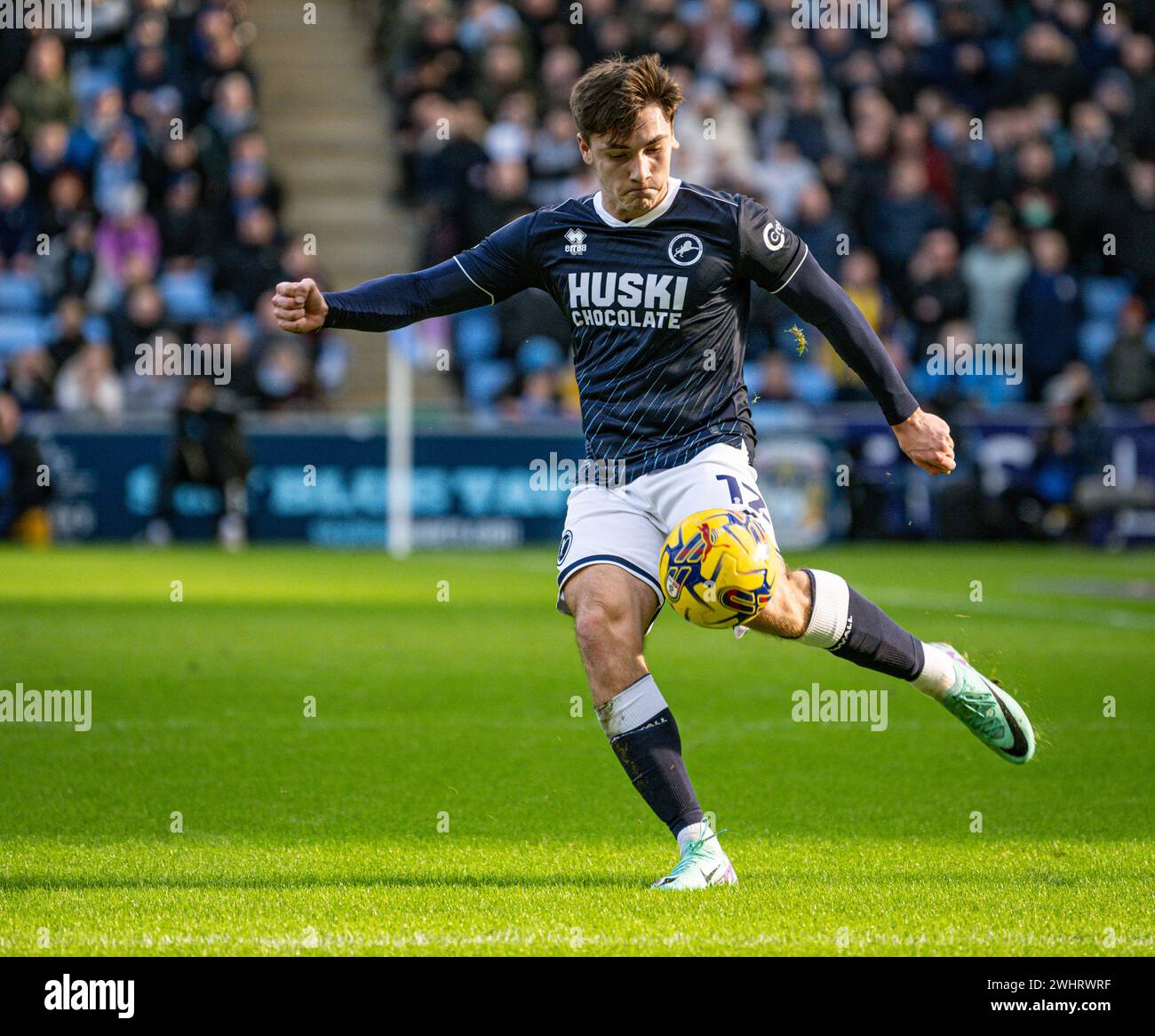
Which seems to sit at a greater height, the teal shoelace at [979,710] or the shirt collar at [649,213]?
the shirt collar at [649,213]

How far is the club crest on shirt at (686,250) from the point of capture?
18.2ft

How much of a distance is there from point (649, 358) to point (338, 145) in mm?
20830

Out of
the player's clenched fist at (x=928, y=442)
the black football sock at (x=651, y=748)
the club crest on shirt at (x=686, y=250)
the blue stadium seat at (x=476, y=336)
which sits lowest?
the black football sock at (x=651, y=748)

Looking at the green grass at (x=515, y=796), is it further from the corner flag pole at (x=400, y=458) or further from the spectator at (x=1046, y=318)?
the spectator at (x=1046, y=318)

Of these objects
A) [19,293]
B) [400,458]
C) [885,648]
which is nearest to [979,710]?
[885,648]

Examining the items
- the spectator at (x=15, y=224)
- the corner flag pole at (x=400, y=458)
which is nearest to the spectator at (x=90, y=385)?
the spectator at (x=15, y=224)

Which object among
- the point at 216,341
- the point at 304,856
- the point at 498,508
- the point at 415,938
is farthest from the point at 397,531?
the point at 415,938

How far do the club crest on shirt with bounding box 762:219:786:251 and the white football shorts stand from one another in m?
0.60

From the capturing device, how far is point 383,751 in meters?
7.73

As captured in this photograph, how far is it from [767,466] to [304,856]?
578 inches

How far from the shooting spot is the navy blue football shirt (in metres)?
5.55

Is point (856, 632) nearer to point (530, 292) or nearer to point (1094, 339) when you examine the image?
point (530, 292)

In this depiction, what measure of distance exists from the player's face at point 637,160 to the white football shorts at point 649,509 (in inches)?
29.9

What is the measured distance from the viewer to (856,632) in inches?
222
